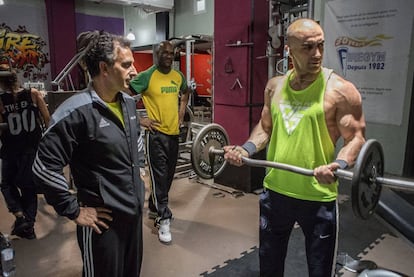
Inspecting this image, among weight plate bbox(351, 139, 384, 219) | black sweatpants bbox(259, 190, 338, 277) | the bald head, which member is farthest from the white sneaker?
the bald head

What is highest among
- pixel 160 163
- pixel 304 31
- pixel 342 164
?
pixel 304 31

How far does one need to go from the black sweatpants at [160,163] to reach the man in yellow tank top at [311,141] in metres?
1.33

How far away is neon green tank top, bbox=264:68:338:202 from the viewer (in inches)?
55.9

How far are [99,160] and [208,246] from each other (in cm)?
154

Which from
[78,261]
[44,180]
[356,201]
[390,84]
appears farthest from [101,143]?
[390,84]

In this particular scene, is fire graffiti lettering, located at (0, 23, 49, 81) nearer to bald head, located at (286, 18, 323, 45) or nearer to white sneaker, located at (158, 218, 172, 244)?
white sneaker, located at (158, 218, 172, 244)

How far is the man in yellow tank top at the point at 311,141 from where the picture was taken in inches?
55.0

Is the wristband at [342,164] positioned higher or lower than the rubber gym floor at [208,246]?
higher

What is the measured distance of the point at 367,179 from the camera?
1.32 meters

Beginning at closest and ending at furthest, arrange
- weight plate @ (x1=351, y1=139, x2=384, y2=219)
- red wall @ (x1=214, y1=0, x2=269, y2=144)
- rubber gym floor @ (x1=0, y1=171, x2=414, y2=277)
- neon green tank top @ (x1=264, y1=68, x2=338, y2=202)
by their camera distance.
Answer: weight plate @ (x1=351, y1=139, x2=384, y2=219)
neon green tank top @ (x1=264, y1=68, x2=338, y2=202)
rubber gym floor @ (x1=0, y1=171, x2=414, y2=277)
red wall @ (x1=214, y1=0, x2=269, y2=144)

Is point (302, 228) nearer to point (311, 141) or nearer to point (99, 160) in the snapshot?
point (311, 141)

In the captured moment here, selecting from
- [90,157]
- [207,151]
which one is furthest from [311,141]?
[90,157]

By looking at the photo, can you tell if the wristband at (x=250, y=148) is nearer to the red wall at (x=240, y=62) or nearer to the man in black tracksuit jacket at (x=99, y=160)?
the man in black tracksuit jacket at (x=99, y=160)

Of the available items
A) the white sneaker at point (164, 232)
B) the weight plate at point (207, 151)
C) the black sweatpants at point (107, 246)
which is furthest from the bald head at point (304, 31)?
the white sneaker at point (164, 232)
